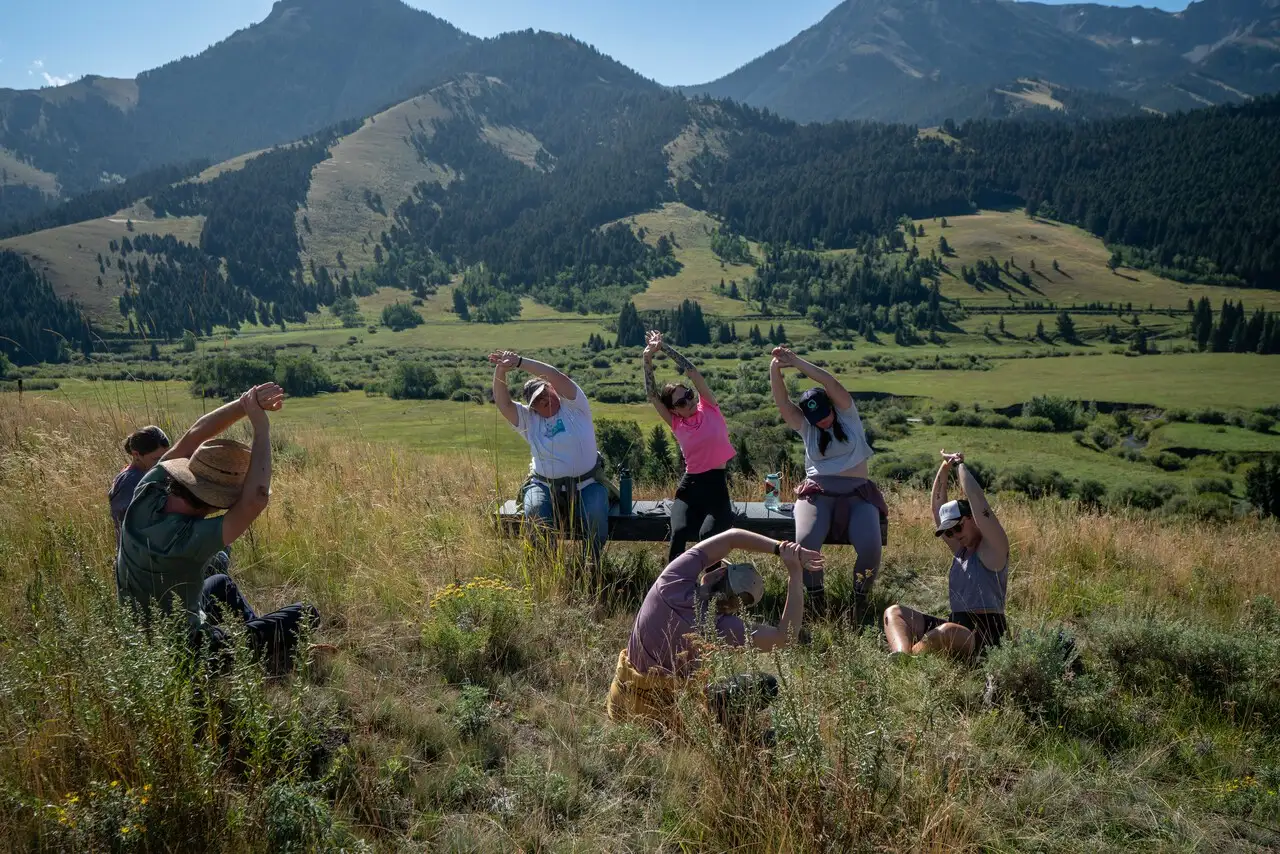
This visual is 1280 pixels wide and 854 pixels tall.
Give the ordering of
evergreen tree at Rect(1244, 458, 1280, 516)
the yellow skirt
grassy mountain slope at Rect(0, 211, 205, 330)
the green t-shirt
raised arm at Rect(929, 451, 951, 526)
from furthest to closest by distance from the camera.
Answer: grassy mountain slope at Rect(0, 211, 205, 330) < evergreen tree at Rect(1244, 458, 1280, 516) < raised arm at Rect(929, 451, 951, 526) < the yellow skirt < the green t-shirt

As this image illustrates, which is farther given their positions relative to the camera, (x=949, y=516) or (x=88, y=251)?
(x=88, y=251)

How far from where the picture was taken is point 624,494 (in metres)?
5.66

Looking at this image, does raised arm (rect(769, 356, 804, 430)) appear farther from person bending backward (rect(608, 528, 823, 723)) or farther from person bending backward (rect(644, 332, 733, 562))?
person bending backward (rect(608, 528, 823, 723))

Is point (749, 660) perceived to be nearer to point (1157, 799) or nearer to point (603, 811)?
point (603, 811)

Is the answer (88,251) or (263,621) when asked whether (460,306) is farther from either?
(263,621)

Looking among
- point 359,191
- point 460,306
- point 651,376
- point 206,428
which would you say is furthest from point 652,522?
point 359,191

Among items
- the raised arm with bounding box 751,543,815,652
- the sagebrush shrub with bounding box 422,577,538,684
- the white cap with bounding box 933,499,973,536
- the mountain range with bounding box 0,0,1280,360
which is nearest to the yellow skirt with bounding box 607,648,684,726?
the raised arm with bounding box 751,543,815,652

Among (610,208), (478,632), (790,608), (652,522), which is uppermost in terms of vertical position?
(610,208)

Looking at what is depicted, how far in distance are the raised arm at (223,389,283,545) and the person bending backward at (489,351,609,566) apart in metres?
2.13

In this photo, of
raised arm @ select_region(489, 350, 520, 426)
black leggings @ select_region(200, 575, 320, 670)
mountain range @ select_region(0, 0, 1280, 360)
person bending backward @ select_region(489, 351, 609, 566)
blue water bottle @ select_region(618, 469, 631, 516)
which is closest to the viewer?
black leggings @ select_region(200, 575, 320, 670)

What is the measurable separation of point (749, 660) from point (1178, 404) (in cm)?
6813

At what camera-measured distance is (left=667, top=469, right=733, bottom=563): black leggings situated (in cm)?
518

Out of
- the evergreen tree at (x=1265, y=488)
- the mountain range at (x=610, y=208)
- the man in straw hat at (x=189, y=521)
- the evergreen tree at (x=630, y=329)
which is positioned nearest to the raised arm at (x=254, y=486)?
the man in straw hat at (x=189, y=521)

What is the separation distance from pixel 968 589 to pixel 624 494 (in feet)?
7.95
